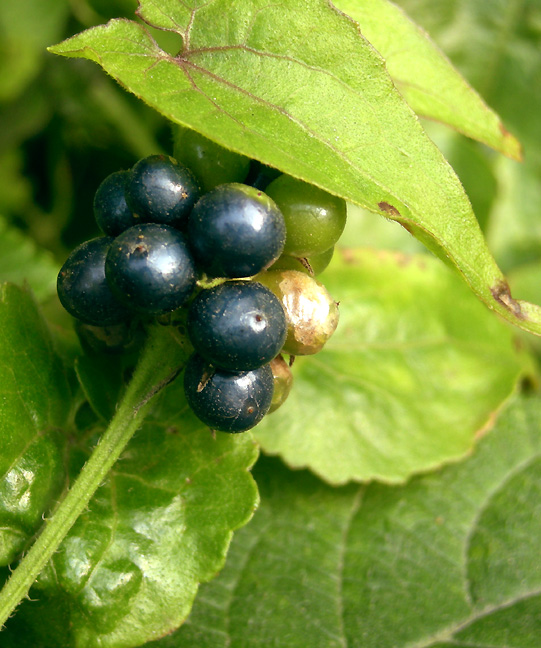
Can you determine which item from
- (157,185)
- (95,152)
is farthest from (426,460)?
(95,152)

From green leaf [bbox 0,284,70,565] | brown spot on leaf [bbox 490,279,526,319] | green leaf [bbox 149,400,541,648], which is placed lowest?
green leaf [bbox 149,400,541,648]

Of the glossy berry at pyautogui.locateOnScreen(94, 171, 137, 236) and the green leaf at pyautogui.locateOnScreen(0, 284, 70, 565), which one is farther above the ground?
the glossy berry at pyautogui.locateOnScreen(94, 171, 137, 236)

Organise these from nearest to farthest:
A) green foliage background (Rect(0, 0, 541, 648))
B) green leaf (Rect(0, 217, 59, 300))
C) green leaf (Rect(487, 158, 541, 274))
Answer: green foliage background (Rect(0, 0, 541, 648))
green leaf (Rect(0, 217, 59, 300))
green leaf (Rect(487, 158, 541, 274))

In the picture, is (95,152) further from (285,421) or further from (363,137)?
(363,137)

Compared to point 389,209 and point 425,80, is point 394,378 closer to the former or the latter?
point 425,80

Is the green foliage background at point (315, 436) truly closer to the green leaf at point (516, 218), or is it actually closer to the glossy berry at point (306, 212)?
the green leaf at point (516, 218)

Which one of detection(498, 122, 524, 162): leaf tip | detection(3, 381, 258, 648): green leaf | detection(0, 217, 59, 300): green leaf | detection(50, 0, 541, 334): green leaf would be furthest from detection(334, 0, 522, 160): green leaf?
detection(0, 217, 59, 300): green leaf

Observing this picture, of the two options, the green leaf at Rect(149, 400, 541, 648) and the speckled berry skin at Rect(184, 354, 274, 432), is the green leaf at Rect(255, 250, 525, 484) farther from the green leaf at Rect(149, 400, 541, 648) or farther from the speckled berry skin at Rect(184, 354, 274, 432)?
the speckled berry skin at Rect(184, 354, 274, 432)
